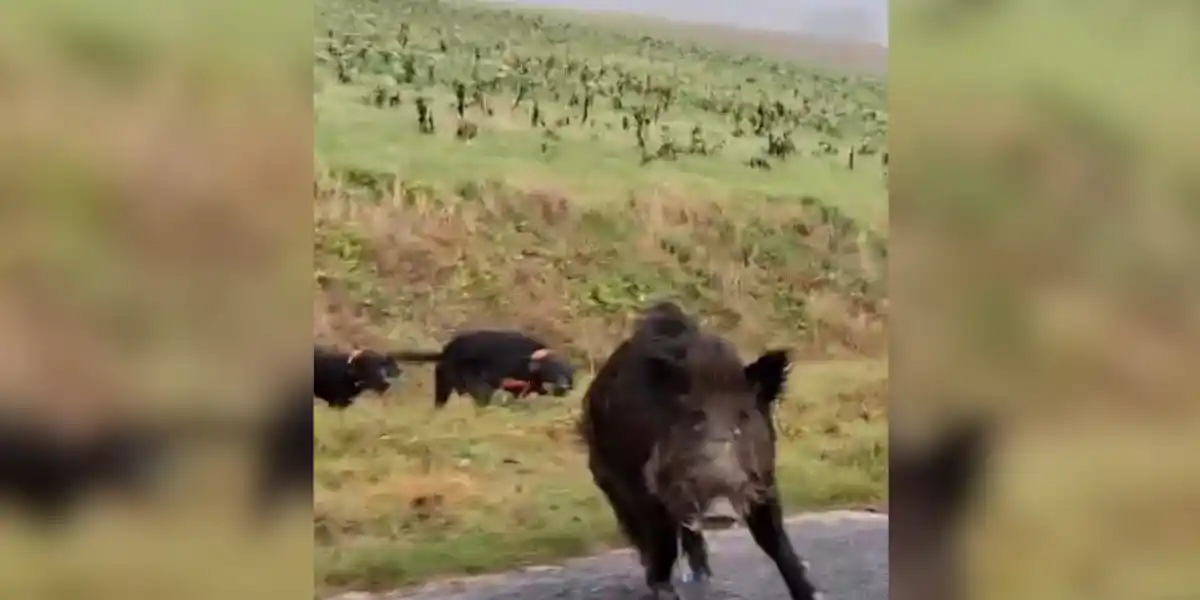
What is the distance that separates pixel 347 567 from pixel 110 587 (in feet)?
0.94

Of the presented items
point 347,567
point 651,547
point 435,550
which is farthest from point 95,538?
point 651,547

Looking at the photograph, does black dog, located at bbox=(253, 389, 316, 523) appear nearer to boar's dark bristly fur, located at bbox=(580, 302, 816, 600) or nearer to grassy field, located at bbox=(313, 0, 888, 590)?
grassy field, located at bbox=(313, 0, 888, 590)

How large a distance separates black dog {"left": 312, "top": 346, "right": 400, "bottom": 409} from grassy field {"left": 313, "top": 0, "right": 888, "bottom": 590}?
0.06 feet

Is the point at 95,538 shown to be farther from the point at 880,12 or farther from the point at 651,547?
the point at 880,12

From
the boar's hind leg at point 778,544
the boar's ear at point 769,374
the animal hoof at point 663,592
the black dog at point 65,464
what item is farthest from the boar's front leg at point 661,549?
the black dog at point 65,464

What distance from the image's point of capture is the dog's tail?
64.5 inches

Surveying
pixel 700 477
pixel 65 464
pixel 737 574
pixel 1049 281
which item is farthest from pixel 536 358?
pixel 1049 281

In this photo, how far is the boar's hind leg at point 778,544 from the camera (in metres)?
1.83

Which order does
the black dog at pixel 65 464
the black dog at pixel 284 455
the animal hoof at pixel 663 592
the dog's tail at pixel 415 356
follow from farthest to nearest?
the animal hoof at pixel 663 592
the dog's tail at pixel 415 356
the black dog at pixel 284 455
the black dog at pixel 65 464

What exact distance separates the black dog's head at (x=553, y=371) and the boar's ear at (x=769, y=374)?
286mm

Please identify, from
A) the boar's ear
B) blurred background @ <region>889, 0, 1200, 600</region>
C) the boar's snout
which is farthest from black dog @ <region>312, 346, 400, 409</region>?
blurred background @ <region>889, 0, 1200, 600</region>

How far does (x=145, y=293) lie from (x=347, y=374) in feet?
0.88

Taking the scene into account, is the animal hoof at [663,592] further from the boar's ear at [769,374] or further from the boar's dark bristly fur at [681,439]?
the boar's ear at [769,374]

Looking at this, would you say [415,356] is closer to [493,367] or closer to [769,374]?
[493,367]
